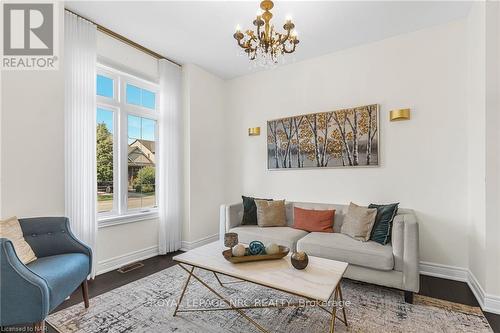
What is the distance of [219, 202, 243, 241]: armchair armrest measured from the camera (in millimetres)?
3553

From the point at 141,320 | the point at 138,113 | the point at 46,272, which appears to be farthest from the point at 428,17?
the point at 46,272

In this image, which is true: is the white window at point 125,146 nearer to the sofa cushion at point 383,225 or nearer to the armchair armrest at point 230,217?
the armchair armrest at point 230,217

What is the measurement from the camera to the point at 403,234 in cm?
233

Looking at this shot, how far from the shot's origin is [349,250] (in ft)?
8.23

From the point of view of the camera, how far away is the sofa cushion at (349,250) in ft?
7.72

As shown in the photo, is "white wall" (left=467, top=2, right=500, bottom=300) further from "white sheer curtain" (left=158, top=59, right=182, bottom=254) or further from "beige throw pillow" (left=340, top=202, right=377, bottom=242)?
"white sheer curtain" (left=158, top=59, right=182, bottom=254)

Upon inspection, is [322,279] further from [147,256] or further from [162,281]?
[147,256]

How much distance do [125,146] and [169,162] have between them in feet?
2.16

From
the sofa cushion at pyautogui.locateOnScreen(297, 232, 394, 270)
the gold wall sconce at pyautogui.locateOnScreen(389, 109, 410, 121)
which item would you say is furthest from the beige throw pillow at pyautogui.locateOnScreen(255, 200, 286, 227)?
the gold wall sconce at pyautogui.locateOnScreen(389, 109, 410, 121)

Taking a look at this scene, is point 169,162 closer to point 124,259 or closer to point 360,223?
point 124,259

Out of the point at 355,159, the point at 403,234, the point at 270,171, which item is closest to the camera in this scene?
the point at 403,234

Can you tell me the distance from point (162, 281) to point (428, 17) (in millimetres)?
4239

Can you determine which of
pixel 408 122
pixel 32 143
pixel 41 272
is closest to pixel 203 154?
pixel 32 143

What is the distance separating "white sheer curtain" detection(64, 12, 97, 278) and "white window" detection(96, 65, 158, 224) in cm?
29
